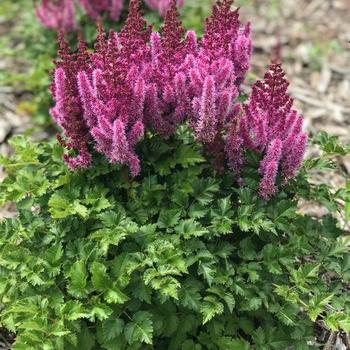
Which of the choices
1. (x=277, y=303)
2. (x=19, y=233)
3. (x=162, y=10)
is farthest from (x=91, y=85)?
(x=162, y=10)

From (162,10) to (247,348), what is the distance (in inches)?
115

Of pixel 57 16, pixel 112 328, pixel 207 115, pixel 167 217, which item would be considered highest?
pixel 207 115

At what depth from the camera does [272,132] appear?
3.00m

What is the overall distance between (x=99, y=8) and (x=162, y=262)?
2.90 metres

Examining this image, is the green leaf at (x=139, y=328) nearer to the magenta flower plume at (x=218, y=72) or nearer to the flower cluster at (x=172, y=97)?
the flower cluster at (x=172, y=97)

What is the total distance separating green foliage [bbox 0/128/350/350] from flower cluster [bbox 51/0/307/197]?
181 mm

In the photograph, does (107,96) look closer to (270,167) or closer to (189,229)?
(189,229)

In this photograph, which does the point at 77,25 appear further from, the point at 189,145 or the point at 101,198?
the point at 101,198

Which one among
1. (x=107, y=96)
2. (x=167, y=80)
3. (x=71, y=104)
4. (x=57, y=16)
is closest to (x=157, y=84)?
(x=167, y=80)

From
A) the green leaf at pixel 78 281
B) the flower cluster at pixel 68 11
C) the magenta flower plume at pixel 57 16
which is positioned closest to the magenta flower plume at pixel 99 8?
the flower cluster at pixel 68 11

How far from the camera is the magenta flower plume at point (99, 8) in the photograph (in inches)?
192

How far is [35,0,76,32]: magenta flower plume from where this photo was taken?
202 inches

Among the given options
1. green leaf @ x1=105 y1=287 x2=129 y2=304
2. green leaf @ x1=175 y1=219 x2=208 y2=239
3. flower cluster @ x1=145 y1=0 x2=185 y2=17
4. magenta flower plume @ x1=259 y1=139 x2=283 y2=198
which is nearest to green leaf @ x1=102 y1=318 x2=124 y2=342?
green leaf @ x1=105 y1=287 x2=129 y2=304

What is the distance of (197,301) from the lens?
2873 mm
